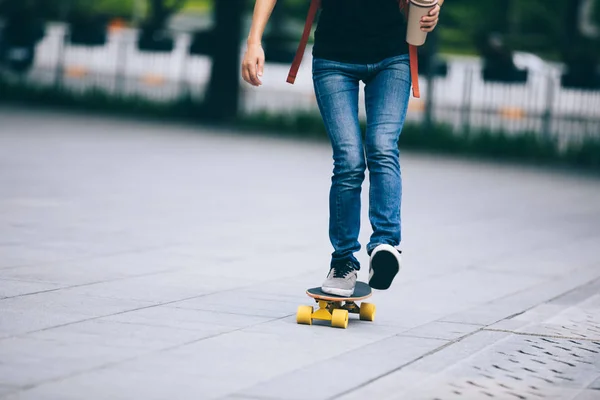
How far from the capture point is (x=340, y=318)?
5.40 m

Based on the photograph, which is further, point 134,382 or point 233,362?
point 233,362

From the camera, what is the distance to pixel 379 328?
548cm

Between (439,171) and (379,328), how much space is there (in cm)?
872

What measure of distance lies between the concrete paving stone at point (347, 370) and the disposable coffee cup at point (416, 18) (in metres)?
1.24

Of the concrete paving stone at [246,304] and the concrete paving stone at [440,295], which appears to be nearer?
the concrete paving stone at [246,304]

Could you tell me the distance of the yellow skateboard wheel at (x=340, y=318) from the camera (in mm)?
5402

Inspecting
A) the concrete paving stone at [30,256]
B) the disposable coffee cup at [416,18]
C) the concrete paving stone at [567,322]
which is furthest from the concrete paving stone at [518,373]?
the concrete paving stone at [30,256]

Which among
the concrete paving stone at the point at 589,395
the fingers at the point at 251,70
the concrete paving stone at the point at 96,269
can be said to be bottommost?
the concrete paving stone at the point at 96,269

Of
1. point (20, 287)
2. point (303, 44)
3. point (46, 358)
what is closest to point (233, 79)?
point (20, 287)

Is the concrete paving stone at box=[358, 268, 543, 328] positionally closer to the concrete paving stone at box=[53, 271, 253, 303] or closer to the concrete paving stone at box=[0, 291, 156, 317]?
the concrete paving stone at box=[53, 271, 253, 303]

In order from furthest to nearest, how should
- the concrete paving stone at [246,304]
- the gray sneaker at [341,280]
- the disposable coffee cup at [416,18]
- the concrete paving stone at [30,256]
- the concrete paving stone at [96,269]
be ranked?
the concrete paving stone at [30,256]
the concrete paving stone at [96,269]
the concrete paving stone at [246,304]
the gray sneaker at [341,280]
the disposable coffee cup at [416,18]

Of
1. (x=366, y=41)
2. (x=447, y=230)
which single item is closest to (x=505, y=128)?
(x=447, y=230)

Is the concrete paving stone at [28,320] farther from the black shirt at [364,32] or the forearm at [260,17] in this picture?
the black shirt at [364,32]

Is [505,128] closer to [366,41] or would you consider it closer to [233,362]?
[366,41]
